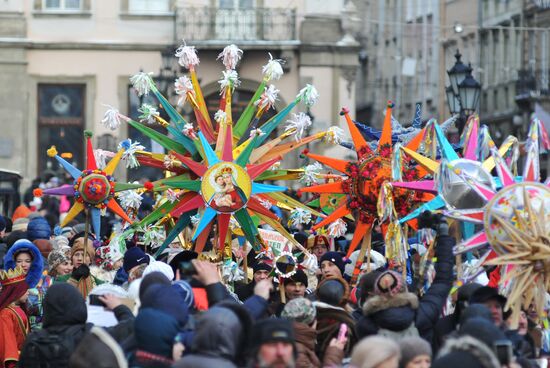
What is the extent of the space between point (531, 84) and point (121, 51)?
37.1 feet

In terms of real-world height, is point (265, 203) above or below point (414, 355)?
above

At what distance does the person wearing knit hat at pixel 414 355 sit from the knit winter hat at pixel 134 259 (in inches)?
170

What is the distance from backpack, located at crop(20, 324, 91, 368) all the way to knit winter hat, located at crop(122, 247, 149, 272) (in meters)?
2.52

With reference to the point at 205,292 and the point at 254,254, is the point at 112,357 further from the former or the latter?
the point at 254,254

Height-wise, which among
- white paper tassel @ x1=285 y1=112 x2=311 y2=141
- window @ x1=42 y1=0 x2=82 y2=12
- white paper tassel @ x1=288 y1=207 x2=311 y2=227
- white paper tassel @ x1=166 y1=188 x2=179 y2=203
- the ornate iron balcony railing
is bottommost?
white paper tassel @ x1=288 y1=207 x2=311 y2=227

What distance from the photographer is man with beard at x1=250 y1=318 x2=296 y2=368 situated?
29.4 feet

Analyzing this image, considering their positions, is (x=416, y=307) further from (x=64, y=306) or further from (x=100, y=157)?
(x=100, y=157)

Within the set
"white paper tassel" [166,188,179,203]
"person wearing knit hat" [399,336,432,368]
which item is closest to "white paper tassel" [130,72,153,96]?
"white paper tassel" [166,188,179,203]

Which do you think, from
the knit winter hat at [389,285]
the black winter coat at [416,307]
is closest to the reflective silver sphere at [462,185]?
the black winter coat at [416,307]

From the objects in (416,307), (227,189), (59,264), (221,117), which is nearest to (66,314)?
(416,307)

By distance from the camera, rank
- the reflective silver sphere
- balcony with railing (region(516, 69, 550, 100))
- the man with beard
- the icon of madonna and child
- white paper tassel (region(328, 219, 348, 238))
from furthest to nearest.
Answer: balcony with railing (region(516, 69, 550, 100)) → white paper tassel (region(328, 219, 348, 238)) → the icon of madonna and child → the reflective silver sphere → the man with beard

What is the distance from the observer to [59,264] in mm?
15484

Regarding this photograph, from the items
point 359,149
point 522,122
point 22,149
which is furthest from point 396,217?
point 522,122

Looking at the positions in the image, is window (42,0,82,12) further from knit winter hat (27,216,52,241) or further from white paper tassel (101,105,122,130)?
white paper tassel (101,105,122,130)
